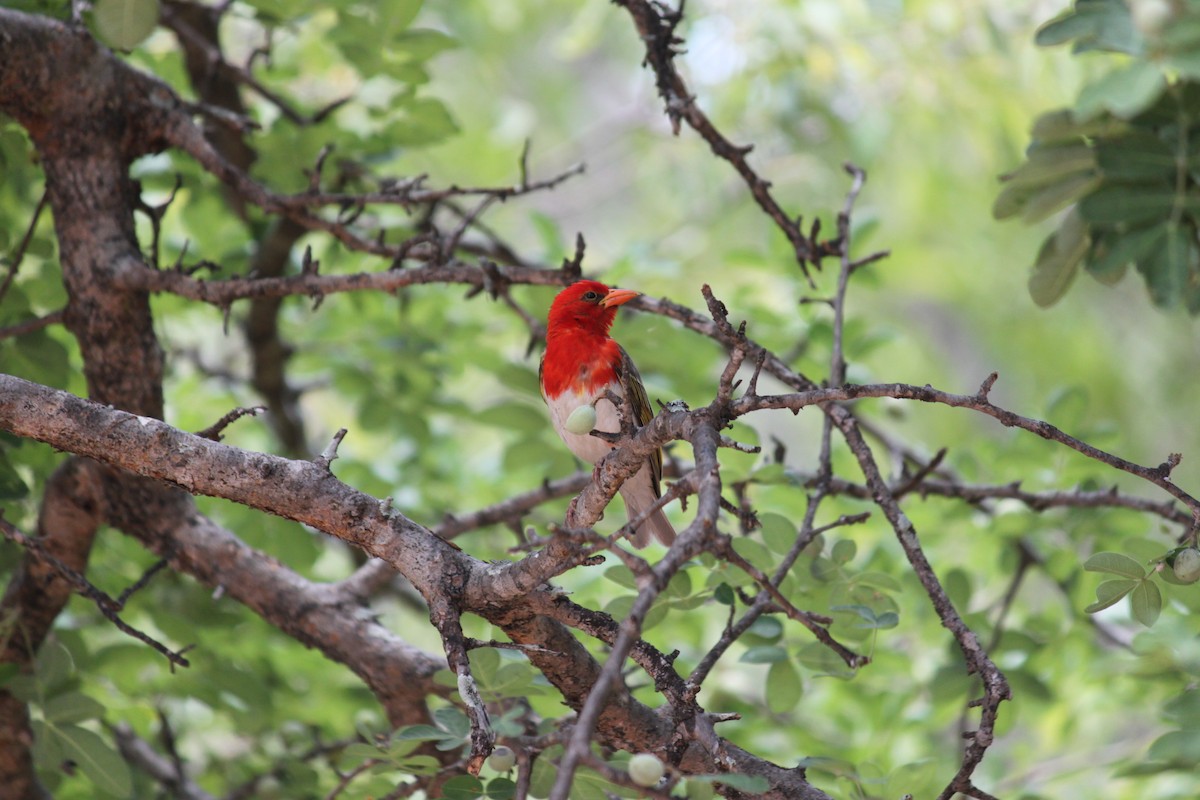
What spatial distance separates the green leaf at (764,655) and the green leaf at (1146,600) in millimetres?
930

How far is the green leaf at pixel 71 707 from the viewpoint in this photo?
9.26 feet

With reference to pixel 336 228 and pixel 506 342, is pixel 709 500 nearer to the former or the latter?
pixel 336 228

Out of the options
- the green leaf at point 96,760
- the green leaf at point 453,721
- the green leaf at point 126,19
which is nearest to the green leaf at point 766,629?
the green leaf at point 453,721

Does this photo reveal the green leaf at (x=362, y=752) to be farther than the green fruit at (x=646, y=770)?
Yes

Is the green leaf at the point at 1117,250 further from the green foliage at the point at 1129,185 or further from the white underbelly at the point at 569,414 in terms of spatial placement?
the white underbelly at the point at 569,414

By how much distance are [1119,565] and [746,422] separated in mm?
2883

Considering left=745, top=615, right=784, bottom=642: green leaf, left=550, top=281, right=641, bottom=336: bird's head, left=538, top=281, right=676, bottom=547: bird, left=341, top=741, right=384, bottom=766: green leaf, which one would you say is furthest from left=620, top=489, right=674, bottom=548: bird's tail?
left=341, top=741, right=384, bottom=766: green leaf

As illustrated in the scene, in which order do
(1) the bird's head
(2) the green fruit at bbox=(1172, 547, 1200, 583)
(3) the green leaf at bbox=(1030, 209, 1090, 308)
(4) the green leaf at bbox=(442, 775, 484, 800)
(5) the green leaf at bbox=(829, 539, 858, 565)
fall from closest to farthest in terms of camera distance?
(2) the green fruit at bbox=(1172, 547, 1200, 583)
(4) the green leaf at bbox=(442, 775, 484, 800)
(5) the green leaf at bbox=(829, 539, 858, 565)
(3) the green leaf at bbox=(1030, 209, 1090, 308)
(1) the bird's head

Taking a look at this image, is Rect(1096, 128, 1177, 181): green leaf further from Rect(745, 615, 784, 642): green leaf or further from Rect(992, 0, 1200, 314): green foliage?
Rect(745, 615, 784, 642): green leaf

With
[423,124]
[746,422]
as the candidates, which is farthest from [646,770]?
[746,422]

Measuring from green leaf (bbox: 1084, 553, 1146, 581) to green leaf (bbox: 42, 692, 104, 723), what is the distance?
2.40 metres

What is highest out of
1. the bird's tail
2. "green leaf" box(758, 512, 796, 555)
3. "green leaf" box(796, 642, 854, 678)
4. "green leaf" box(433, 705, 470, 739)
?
the bird's tail

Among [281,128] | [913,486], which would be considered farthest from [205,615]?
[913,486]

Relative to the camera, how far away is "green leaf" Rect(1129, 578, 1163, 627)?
204cm
